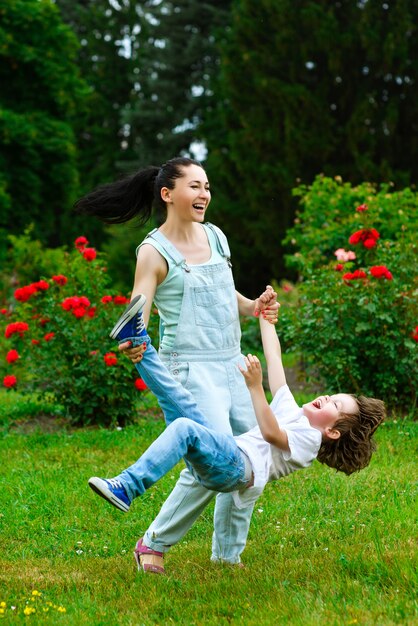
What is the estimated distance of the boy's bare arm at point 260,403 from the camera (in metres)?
3.60

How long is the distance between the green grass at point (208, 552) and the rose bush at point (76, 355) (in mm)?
895

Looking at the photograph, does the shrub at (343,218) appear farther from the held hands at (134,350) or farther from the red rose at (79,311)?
the held hands at (134,350)

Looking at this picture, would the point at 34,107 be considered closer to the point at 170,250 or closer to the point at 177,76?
the point at 177,76

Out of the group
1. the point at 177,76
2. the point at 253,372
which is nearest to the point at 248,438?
the point at 253,372

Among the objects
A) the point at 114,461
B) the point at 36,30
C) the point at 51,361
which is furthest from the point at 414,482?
the point at 36,30

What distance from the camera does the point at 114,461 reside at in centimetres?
629

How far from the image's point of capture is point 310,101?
2052 centimetres

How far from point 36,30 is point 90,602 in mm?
21840

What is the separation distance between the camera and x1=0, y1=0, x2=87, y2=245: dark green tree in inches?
904

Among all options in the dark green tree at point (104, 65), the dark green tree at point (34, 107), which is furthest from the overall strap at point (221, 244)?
the dark green tree at point (104, 65)

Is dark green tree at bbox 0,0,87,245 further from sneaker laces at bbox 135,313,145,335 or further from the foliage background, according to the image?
sneaker laces at bbox 135,313,145,335

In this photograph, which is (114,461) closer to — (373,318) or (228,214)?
(373,318)

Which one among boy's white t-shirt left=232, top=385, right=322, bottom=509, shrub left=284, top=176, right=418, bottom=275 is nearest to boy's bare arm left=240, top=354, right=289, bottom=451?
boy's white t-shirt left=232, top=385, right=322, bottom=509

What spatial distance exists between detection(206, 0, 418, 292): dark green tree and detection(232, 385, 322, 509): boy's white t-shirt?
53.0 feet
